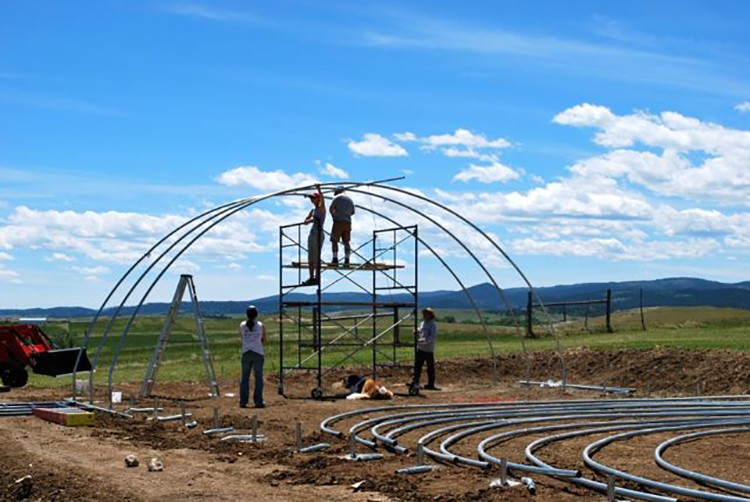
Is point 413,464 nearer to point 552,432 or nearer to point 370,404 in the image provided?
point 552,432

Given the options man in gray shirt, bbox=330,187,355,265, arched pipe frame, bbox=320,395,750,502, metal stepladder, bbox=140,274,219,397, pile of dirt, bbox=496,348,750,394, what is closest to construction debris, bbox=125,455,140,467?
arched pipe frame, bbox=320,395,750,502

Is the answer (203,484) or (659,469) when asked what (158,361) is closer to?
(203,484)

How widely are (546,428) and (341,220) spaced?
344 inches

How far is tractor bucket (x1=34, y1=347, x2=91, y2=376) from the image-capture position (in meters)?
20.8

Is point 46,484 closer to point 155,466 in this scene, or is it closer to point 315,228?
point 155,466

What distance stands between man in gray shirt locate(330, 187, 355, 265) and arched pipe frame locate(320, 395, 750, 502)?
5.33 m

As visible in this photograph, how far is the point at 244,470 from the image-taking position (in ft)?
34.7

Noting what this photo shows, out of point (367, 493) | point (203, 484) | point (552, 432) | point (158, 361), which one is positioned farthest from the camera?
point (158, 361)

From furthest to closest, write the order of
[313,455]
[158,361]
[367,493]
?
[158,361] < [313,455] < [367,493]

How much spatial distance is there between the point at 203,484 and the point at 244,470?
2.81 feet

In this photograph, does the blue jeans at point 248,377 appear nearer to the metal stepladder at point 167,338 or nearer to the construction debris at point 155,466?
the metal stepladder at point 167,338

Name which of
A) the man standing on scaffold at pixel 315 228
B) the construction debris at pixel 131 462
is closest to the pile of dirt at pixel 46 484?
the construction debris at pixel 131 462

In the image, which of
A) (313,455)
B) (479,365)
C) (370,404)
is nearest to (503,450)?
(313,455)

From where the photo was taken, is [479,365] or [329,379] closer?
[329,379]
